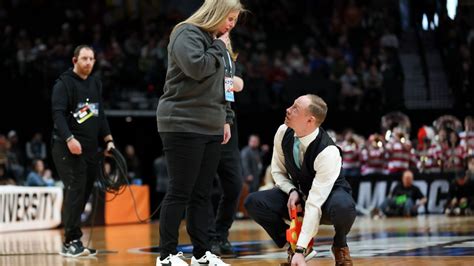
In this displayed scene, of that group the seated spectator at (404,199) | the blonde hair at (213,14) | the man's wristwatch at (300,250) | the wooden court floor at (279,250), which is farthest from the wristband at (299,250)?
the seated spectator at (404,199)

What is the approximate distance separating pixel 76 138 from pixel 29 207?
6.33 meters

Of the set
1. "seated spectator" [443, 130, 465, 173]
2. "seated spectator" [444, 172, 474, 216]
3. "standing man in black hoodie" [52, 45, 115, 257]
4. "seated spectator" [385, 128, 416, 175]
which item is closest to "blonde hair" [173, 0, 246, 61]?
"standing man in black hoodie" [52, 45, 115, 257]

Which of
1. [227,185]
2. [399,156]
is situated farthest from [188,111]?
[399,156]

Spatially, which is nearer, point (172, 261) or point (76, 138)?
point (172, 261)

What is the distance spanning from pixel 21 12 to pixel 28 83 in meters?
4.36

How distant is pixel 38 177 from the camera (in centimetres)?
1603

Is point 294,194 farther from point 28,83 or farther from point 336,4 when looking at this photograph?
point 336,4

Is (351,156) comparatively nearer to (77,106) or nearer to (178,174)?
(77,106)

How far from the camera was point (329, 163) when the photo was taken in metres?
5.53

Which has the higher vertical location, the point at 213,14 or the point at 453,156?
the point at 213,14

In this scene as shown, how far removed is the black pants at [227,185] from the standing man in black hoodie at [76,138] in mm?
1182

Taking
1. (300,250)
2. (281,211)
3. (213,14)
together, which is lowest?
(300,250)

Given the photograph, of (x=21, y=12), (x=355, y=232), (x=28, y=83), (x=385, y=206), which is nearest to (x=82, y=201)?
(x=355, y=232)

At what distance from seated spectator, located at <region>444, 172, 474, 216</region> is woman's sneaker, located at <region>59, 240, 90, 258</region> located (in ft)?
28.8
